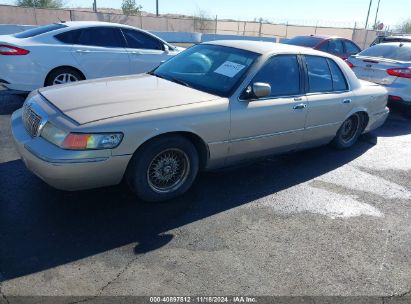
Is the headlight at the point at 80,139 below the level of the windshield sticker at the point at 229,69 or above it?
below

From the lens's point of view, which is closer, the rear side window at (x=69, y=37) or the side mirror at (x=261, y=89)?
the side mirror at (x=261, y=89)

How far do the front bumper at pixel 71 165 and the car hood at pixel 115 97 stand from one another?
32cm

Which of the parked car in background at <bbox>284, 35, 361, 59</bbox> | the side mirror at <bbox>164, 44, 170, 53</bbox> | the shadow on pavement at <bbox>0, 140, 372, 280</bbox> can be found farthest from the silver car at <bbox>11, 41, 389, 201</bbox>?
the parked car in background at <bbox>284, 35, 361, 59</bbox>

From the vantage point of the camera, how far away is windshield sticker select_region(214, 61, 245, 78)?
428cm

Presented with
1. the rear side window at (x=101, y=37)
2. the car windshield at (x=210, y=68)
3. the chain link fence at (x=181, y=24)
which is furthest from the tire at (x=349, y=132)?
the chain link fence at (x=181, y=24)

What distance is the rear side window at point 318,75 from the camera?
4891mm

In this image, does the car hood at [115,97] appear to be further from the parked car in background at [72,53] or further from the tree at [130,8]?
the tree at [130,8]

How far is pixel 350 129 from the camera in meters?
6.02

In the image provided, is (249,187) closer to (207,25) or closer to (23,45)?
(23,45)

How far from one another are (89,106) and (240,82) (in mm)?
1619

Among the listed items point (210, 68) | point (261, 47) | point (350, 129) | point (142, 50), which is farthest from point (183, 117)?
point (142, 50)

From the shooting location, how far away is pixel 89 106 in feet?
11.6

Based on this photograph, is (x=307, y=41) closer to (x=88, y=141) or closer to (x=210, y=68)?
(x=210, y=68)

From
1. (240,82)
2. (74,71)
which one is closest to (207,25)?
(74,71)
